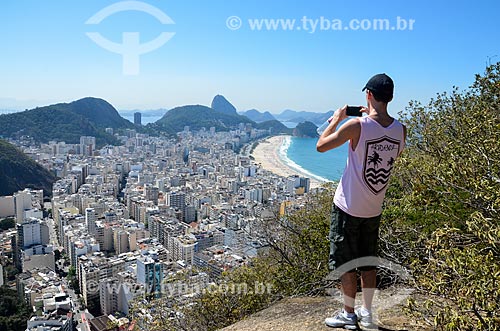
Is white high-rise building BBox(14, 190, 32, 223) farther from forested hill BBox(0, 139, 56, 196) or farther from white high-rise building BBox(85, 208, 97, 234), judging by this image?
white high-rise building BBox(85, 208, 97, 234)

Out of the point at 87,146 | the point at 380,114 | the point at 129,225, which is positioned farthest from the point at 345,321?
the point at 87,146

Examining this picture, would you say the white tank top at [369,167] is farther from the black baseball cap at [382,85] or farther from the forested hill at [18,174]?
the forested hill at [18,174]

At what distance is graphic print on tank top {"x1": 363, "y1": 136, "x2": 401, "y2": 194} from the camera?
135 cm

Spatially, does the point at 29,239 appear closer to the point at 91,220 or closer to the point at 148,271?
the point at 91,220

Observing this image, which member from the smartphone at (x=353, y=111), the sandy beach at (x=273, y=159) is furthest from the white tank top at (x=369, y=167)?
the sandy beach at (x=273, y=159)

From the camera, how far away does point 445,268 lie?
1.37m

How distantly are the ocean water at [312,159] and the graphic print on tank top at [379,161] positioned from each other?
→ 2071cm

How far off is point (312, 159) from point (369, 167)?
3479 cm

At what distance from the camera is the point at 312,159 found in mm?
35781

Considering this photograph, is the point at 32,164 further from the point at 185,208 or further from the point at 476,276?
the point at 476,276

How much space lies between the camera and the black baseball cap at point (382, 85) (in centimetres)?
133

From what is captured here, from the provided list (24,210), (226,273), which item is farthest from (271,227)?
(24,210)

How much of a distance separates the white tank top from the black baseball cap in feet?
0.31

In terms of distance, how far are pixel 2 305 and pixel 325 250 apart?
32.3 ft
